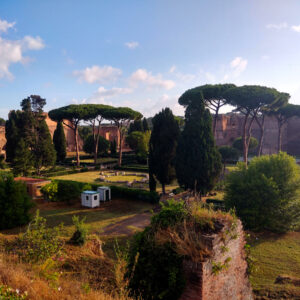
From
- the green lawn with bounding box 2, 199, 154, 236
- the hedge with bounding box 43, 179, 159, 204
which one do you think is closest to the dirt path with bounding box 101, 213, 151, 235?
the green lawn with bounding box 2, 199, 154, 236

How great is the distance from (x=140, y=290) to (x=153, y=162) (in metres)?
15.7

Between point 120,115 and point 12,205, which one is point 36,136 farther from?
point 12,205

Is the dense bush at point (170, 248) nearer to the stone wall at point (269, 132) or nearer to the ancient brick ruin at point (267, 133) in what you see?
the ancient brick ruin at point (267, 133)

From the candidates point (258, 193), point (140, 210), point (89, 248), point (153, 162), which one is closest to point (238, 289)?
point (89, 248)

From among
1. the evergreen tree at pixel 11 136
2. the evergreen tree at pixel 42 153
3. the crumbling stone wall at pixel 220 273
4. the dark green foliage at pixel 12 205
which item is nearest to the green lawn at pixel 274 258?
the crumbling stone wall at pixel 220 273

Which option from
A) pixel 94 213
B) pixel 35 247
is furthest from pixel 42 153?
pixel 35 247

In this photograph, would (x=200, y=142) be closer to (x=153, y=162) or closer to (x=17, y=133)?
(x=153, y=162)

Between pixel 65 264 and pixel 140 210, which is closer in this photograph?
pixel 65 264

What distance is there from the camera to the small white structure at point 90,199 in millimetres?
17109

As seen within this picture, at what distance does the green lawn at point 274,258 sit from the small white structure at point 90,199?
1060cm

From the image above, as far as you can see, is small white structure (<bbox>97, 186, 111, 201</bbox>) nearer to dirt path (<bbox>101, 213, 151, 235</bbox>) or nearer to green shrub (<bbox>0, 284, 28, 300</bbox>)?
dirt path (<bbox>101, 213, 151, 235</bbox>)

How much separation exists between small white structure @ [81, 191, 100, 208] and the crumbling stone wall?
13098mm

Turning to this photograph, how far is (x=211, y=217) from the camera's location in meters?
5.16

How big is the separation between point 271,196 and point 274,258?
332 centimetres
